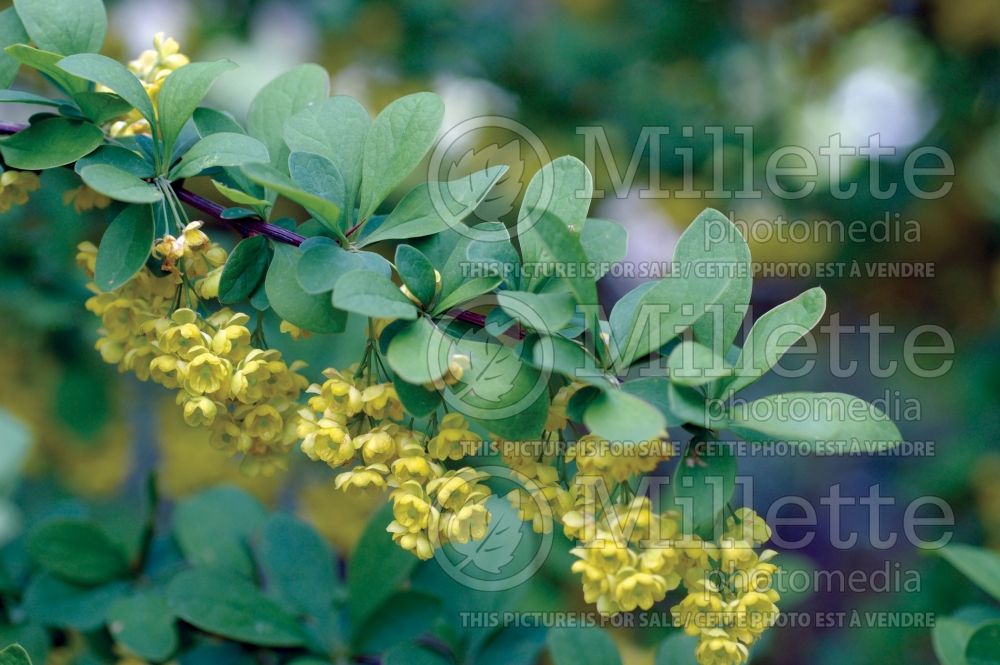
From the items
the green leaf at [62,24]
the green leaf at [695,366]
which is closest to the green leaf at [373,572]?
the green leaf at [695,366]

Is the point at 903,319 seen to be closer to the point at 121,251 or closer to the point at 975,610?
the point at 975,610

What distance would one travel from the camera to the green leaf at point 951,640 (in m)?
0.94

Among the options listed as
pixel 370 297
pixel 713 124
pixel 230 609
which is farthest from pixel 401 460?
pixel 713 124

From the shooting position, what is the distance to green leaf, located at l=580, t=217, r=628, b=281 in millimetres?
845

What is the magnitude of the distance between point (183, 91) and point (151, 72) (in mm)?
137

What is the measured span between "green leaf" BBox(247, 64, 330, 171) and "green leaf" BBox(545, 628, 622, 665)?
537 mm

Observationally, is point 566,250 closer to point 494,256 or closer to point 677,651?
point 494,256

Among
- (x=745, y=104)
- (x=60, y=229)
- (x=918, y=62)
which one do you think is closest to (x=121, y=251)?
(x=60, y=229)

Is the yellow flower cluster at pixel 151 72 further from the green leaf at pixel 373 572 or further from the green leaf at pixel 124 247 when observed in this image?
the green leaf at pixel 373 572

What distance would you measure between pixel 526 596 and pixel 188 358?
1.08 metres

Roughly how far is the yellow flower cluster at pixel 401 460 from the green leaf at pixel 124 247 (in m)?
0.19

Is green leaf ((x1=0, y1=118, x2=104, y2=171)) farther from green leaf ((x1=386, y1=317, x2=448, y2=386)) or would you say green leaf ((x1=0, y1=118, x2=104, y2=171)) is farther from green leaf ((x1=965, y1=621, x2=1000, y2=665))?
green leaf ((x1=965, y1=621, x2=1000, y2=665))

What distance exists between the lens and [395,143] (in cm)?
83

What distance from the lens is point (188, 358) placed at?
810mm
